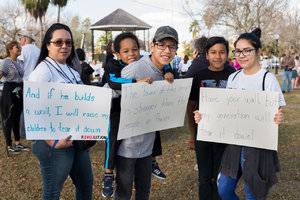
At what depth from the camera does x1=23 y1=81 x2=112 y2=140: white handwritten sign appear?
8.57ft

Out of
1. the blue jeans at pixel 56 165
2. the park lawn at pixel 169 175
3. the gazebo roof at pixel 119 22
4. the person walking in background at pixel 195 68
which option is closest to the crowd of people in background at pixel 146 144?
the blue jeans at pixel 56 165

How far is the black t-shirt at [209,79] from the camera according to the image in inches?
142

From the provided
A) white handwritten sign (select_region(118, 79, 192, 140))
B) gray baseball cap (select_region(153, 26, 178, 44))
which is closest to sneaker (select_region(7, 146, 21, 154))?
white handwritten sign (select_region(118, 79, 192, 140))

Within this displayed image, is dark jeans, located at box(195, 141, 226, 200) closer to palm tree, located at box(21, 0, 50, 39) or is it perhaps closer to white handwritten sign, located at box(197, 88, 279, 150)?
white handwritten sign, located at box(197, 88, 279, 150)

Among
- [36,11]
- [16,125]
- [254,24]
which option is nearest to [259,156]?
[16,125]

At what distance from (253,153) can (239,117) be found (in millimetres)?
320

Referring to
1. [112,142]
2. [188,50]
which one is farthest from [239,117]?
[188,50]

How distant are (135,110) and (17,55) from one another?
14.1 ft

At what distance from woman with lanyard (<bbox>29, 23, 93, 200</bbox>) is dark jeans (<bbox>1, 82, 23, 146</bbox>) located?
12.3 ft

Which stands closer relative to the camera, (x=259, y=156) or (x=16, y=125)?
(x=259, y=156)

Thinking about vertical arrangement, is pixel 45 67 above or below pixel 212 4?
below

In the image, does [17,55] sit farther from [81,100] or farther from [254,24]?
[254,24]

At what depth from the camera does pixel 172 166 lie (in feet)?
18.6

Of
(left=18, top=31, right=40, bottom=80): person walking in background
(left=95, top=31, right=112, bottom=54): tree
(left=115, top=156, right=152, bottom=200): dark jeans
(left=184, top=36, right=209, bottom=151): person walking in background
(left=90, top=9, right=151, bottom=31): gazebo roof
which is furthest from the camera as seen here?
(left=95, top=31, right=112, bottom=54): tree
